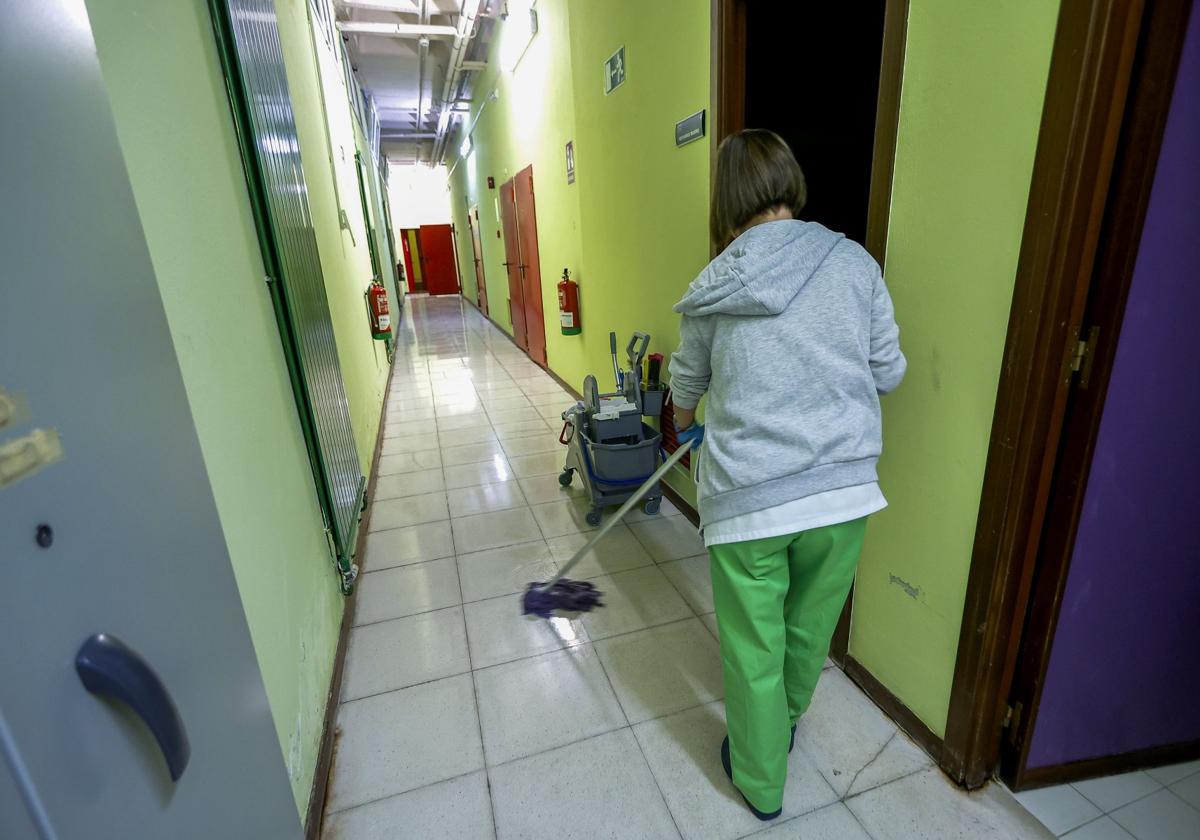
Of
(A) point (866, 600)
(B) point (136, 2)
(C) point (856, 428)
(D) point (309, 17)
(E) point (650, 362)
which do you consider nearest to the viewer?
(B) point (136, 2)

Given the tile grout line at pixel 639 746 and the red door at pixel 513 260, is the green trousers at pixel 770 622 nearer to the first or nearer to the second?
the tile grout line at pixel 639 746

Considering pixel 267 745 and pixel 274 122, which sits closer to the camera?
pixel 267 745

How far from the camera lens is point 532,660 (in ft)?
6.33

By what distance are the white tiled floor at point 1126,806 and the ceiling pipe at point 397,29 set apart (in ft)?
21.6

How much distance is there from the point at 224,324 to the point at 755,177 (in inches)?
48.2

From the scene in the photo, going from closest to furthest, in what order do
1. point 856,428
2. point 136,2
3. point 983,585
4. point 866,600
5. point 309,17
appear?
point 136,2
point 856,428
point 983,585
point 866,600
point 309,17

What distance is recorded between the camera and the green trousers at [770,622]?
1253mm

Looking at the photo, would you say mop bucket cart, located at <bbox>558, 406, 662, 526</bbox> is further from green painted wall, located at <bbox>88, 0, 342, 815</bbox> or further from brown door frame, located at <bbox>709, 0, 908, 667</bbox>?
green painted wall, located at <bbox>88, 0, 342, 815</bbox>

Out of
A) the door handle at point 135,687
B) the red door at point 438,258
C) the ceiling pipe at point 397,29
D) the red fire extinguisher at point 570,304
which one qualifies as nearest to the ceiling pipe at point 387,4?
the ceiling pipe at point 397,29

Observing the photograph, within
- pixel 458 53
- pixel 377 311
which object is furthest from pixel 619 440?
pixel 458 53

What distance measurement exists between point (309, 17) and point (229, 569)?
404 cm

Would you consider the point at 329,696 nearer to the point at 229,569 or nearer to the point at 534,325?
the point at 229,569

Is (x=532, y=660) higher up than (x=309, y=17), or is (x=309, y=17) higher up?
(x=309, y=17)

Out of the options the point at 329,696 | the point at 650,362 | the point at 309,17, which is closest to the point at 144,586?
the point at 329,696
